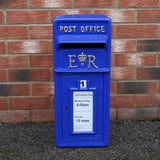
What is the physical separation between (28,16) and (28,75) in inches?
28.5

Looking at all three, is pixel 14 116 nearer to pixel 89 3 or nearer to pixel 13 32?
pixel 13 32

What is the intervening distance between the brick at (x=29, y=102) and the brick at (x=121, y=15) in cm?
130

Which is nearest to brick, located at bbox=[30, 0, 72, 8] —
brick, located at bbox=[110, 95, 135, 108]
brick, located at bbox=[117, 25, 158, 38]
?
brick, located at bbox=[117, 25, 158, 38]

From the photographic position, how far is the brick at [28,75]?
3.44m

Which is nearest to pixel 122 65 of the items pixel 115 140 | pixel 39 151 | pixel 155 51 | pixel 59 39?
pixel 155 51

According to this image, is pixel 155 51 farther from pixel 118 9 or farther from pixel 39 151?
pixel 39 151

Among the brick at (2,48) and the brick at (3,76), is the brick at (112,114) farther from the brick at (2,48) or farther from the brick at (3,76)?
the brick at (2,48)

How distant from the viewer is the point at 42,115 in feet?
11.7

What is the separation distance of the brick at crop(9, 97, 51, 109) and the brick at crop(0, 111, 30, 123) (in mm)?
82

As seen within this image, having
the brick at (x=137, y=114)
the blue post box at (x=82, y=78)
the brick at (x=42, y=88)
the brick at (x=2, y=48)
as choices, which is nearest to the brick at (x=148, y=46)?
the brick at (x=137, y=114)

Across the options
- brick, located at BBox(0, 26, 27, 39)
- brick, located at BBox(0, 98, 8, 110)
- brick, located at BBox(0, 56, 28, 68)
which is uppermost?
brick, located at BBox(0, 26, 27, 39)

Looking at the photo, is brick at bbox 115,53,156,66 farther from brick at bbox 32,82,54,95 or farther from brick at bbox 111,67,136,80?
brick at bbox 32,82,54,95

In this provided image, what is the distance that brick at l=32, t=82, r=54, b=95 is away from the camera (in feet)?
11.4

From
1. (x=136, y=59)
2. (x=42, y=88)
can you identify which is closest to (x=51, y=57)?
(x=42, y=88)
